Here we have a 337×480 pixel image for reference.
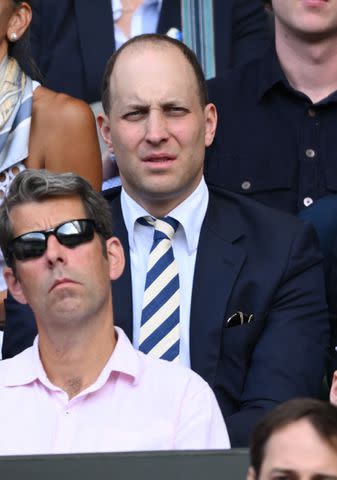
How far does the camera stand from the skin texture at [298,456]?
8.63 feet

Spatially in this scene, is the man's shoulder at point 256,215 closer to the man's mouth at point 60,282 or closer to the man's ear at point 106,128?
the man's ear at point 106,128

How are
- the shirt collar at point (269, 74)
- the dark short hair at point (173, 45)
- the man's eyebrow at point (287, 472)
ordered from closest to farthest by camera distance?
the man's eyebrow at point (287, 472) → the dark short hair at point (173, 45) → the shirt collar at point (269, 74)

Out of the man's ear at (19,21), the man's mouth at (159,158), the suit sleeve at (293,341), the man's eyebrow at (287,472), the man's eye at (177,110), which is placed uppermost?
the man's ear at (19,21)

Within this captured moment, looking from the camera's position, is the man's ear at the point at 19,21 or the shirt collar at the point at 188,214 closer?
the shirt collar at the point at 188,214

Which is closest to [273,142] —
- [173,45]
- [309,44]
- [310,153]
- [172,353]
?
[310,153]

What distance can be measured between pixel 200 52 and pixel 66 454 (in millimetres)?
2338

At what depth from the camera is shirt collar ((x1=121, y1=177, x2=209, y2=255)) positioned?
4207 mm

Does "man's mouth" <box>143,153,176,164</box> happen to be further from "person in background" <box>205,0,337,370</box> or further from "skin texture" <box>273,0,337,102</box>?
"skin texture" <box>273,0,337,102</box>

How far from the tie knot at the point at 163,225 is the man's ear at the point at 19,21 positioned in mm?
765

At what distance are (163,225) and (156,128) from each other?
0.26m

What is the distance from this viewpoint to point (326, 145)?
15.6ft

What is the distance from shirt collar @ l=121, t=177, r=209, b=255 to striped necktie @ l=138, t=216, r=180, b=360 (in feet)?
0.08

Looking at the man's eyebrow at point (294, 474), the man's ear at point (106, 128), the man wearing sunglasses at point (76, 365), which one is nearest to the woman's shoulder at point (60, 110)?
the man's ear at point (106, 128)

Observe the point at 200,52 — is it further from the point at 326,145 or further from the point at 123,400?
the point at 123,400
